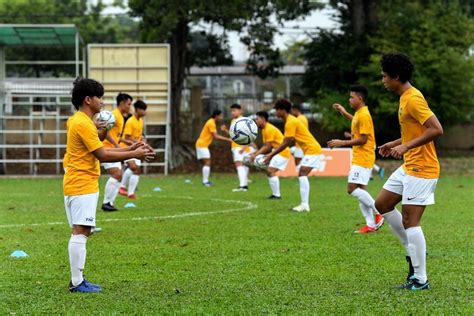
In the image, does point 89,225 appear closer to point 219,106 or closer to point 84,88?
point 84,88

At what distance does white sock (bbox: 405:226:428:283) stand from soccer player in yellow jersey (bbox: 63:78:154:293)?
101 inches

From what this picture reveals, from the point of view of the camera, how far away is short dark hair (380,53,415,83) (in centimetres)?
776

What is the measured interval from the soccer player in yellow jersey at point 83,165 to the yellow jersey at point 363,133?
5057 millimetres

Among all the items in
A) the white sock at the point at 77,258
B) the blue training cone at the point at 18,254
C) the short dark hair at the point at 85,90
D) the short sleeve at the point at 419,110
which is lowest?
the blue training cone at the point at 18,254

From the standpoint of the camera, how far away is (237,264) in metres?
9.05

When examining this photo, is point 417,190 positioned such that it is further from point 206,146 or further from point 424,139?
point 206,146

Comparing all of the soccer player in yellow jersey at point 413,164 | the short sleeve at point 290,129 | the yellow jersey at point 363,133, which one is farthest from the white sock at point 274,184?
the soccer player in yellow jersey at point 413,164

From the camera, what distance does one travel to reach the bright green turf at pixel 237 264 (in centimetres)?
696

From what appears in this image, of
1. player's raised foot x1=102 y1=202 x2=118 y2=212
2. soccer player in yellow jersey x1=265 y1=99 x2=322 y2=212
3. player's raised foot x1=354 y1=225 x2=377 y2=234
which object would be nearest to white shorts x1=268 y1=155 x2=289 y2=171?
soccer player in yellow jersey x1=265 y1=99 x2=322 y2=212

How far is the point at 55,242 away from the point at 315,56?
26.3 meters

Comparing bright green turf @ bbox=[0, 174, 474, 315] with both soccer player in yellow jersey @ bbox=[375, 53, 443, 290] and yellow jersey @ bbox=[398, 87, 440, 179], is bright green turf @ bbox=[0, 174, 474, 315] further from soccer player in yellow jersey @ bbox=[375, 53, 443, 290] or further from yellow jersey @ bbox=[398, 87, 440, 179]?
yellow jersey @ bbox=[398, 87, 440, 179]

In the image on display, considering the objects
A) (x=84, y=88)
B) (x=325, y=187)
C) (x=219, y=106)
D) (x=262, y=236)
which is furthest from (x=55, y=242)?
(x=219, y=106)

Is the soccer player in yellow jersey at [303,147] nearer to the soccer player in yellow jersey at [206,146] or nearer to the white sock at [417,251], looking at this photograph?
the white sock at [417,251]

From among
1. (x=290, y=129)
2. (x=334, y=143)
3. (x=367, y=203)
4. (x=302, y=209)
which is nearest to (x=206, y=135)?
(x=290, y=129)
